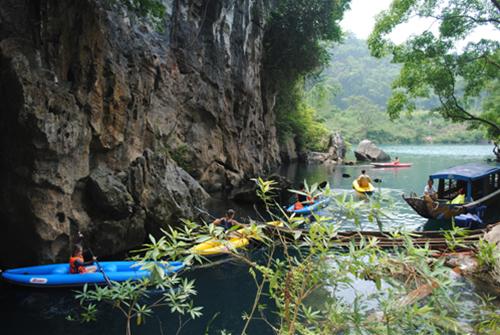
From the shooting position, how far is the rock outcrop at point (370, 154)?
147 feet

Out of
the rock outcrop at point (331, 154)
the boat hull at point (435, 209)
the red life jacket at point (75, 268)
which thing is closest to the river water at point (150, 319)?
the red life jacket at point (75, 268)

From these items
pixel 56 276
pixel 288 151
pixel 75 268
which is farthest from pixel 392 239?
→ pixel 288 151

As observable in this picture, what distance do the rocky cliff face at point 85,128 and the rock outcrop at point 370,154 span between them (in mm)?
31954

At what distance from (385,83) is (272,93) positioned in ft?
306

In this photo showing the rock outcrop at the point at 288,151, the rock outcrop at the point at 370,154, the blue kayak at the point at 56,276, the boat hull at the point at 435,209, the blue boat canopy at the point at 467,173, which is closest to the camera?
the blue kayak at the point at 56,276

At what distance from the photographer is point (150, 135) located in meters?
15.8

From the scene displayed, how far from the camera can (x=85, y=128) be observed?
1057 centimetres

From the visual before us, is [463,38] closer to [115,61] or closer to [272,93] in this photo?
[115,61]

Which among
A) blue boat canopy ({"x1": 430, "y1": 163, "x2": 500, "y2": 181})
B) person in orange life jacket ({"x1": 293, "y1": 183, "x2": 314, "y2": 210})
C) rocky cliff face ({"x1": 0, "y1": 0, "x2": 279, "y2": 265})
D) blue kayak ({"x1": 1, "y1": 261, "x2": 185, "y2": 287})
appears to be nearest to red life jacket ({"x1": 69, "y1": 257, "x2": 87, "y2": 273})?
blue kayak ({"x1": 1, "y1": 261, "x2": 185, "y2": 287})

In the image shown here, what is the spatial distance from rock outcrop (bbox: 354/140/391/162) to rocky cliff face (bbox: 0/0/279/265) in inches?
1258

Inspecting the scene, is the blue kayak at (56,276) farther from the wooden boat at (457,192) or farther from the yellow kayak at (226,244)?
the wooden boat at (457,192)

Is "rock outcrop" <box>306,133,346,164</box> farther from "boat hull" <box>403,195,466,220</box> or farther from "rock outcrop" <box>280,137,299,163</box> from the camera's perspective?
"boat hull" <box>403,195,466,220</box>

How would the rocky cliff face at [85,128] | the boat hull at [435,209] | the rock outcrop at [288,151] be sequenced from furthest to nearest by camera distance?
1. the rock outcrop at [288,151]
2. the boat hull at [435,209]
3. the rocky cliff face at [85,128]

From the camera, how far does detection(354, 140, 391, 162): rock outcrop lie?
44906mm
